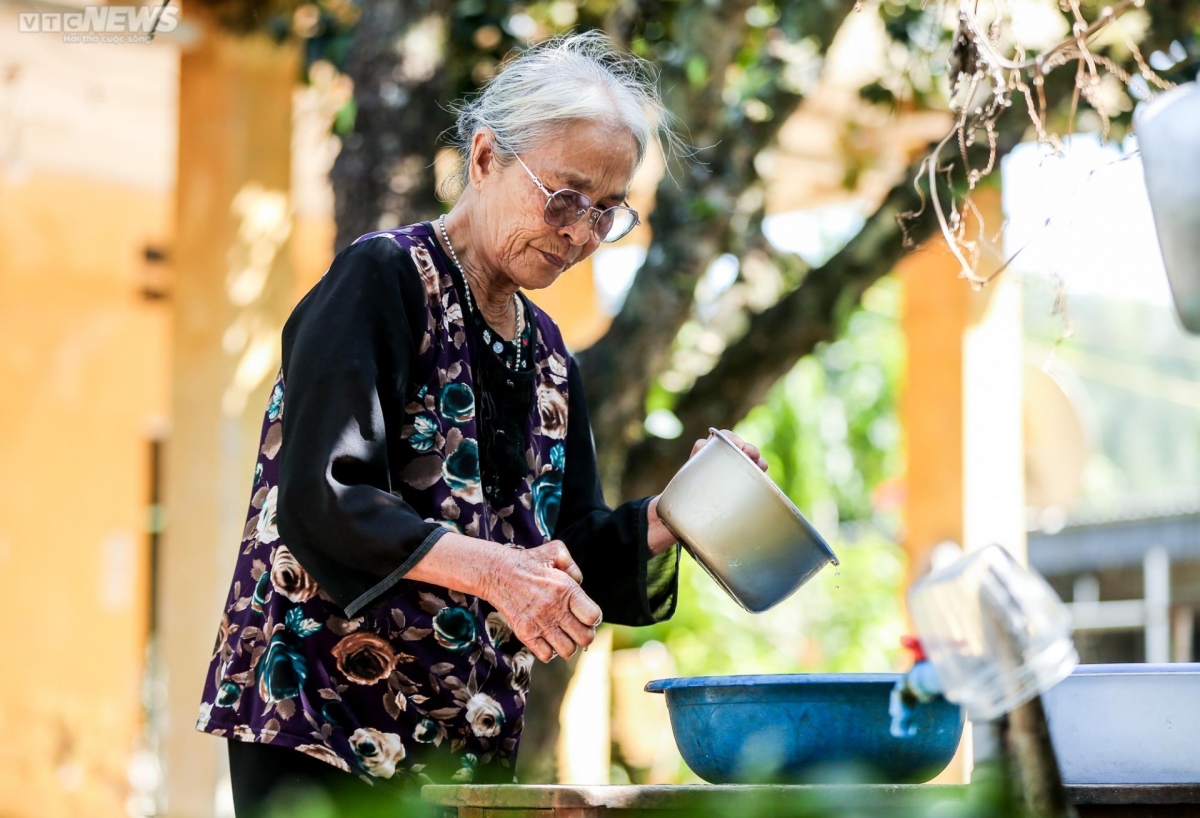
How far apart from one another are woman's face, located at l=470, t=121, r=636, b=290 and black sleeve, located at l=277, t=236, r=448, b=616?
199 millimetres

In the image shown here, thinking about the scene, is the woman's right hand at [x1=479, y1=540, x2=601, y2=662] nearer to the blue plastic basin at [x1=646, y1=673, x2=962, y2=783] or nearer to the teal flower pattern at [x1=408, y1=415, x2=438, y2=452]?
the blue plastic basin at [x1=646, y1=673, x2=962, y2=783]

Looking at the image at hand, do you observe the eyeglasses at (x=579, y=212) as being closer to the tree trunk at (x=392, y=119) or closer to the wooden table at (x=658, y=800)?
the wooden table at (x=658, y=800)

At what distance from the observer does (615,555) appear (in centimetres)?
223

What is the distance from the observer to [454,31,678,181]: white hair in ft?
6.74

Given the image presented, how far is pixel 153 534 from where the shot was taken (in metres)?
8.60

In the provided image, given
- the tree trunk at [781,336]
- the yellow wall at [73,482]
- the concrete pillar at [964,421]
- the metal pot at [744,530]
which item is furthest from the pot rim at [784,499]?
the yellow wall at [73,482]

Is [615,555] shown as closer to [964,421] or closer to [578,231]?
[578,231]

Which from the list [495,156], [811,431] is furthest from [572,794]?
[811,431]

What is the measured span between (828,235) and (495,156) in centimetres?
949

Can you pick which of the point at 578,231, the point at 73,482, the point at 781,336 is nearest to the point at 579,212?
the point at 578,231

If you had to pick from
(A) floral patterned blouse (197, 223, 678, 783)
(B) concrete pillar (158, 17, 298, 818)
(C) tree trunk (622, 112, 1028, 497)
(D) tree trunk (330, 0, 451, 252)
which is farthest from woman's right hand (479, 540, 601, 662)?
(B) concrete pillar (158, 17, 298, 818)

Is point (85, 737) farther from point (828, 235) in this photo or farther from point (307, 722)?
point (828, 235)

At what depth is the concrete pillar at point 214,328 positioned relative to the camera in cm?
500

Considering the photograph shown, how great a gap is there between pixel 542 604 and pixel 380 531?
0.21 metres
